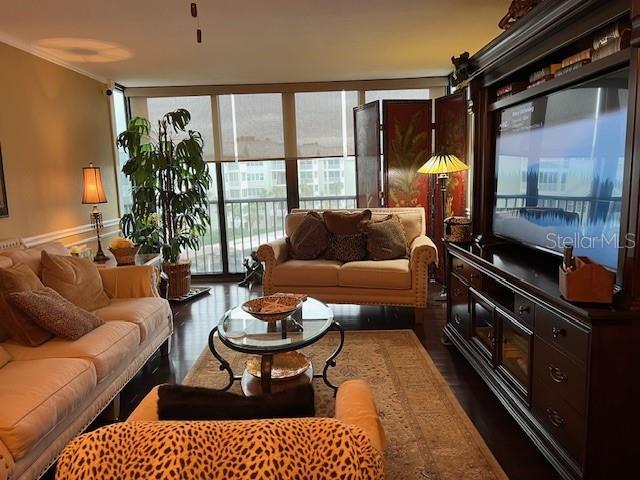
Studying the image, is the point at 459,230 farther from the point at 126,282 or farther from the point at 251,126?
the point at 251,126

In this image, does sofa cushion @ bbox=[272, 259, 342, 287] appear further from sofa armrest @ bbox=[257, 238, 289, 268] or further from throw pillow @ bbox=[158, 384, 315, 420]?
throw pillow @ bbox=[158, 384, 315, 420]

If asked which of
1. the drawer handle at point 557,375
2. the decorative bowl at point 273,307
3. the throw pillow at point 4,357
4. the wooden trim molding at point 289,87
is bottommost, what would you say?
the drawer handle at point 557,375

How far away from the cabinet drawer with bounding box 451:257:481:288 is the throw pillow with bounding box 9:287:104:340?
219 centimetres

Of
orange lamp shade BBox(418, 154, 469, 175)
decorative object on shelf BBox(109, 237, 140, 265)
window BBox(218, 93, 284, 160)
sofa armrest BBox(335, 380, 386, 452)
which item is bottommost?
sofa armrest BBox(335, 380, 386, 452)

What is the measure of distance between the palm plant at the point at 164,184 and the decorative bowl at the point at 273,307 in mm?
2326

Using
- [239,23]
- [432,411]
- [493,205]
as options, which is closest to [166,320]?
[432,411]

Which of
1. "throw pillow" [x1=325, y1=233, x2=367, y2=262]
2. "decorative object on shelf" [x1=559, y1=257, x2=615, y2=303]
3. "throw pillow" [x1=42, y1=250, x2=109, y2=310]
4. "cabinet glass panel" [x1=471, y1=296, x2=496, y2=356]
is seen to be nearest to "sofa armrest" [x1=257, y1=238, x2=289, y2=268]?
"throw pillow" [x1=325, y1=233, x2=367, y2=262]

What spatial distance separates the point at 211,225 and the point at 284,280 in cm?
215

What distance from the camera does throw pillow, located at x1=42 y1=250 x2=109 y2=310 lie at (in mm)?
2611

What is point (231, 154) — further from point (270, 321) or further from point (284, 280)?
point (270, 321)

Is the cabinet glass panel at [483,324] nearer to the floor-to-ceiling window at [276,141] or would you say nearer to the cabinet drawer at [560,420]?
the cabinet drawer at [560,420]

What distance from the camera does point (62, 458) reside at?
850 mm

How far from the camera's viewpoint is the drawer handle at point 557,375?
1.81 meters

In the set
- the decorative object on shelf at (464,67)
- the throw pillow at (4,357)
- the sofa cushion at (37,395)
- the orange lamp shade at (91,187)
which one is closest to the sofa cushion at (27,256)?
the throw pillow at (4,357)
